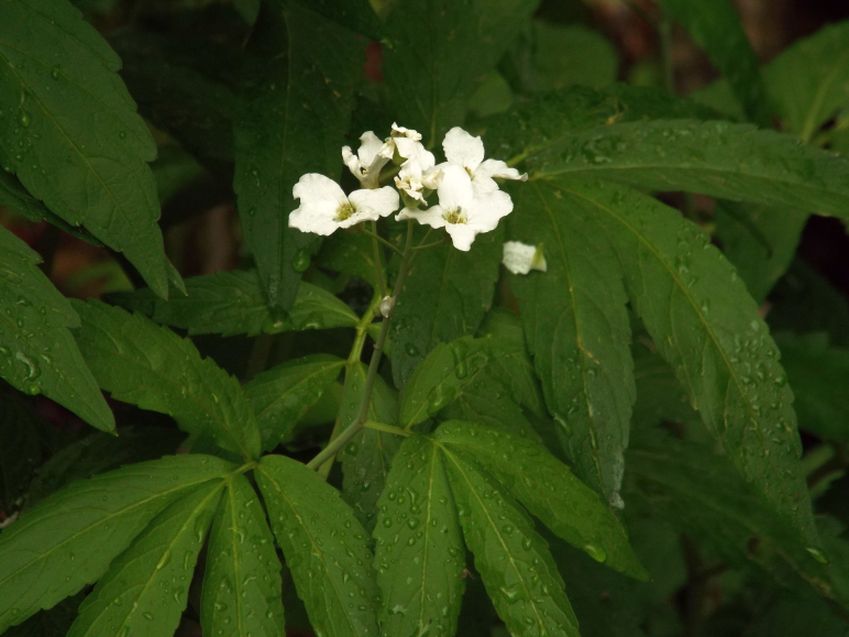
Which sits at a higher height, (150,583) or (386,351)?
(386,351)

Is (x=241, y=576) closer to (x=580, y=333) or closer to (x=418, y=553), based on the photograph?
(x=418, y=553)

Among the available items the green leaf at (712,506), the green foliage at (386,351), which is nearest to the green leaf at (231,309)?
the green foliage at (386,351)

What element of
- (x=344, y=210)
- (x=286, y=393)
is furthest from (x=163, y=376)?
(x=344, y=210)

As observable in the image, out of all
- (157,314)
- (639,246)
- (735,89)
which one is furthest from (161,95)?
(735,89)

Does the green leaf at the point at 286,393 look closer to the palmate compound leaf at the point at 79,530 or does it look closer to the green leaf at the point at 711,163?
the palmate compound leaf at the point at 79,530

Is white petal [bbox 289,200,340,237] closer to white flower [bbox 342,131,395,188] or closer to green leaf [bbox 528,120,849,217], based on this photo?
white flower [bbox 342,131,395,188]

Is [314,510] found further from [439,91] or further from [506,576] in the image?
[439,91]

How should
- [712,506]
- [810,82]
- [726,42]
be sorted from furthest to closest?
[810,82] < [726,42] < [712,506]
